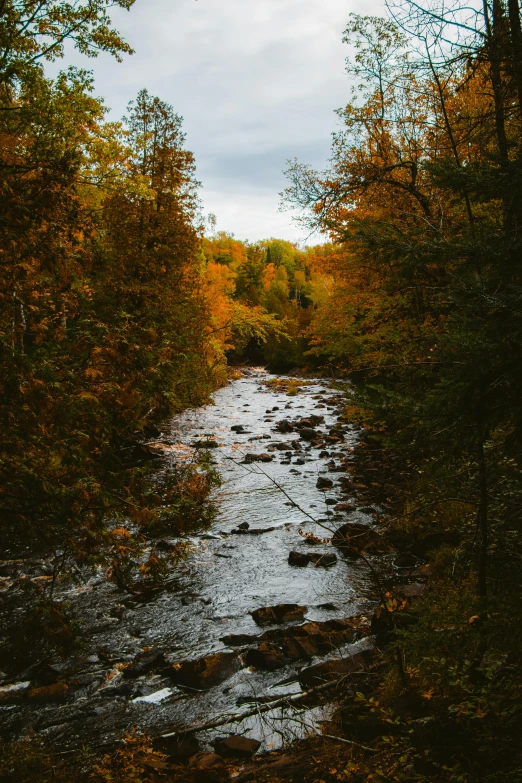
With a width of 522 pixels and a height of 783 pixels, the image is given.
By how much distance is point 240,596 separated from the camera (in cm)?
725

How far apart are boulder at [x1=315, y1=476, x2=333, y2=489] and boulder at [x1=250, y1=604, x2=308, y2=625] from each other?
17.9ft

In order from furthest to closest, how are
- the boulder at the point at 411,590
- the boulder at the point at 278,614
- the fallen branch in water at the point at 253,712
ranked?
the boulder at the point at 278,614 → the boulder at the point at 411,590 → the fallen branch in water at the point at 253,712

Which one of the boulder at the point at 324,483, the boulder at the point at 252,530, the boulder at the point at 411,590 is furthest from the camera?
the boulder at the point at 324,483

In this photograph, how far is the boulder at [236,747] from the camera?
13.7ft

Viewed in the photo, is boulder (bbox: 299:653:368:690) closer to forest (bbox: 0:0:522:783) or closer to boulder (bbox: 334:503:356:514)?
forest (bbox: 0:0:522:783)

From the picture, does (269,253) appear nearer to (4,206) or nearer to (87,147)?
(87,147)

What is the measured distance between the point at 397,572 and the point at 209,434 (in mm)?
11850

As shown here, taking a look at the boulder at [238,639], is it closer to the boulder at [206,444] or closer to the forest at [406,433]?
the forest at [406,433]

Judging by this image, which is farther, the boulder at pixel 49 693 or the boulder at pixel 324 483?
the boulder at pixel 324 483

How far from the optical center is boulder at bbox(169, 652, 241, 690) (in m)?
5.32

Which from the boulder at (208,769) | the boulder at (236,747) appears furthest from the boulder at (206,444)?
the boulder at (208,769)

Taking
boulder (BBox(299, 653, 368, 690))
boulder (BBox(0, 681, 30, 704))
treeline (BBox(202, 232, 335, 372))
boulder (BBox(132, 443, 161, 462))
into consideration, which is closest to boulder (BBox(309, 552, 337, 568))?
boulder (BBox(299, 653, 368, 690))

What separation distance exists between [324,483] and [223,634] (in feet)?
20.8

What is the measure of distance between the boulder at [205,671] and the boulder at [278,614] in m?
0.87
